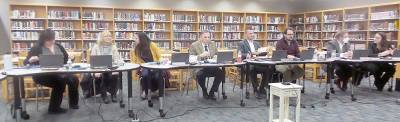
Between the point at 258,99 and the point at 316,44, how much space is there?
5809mm

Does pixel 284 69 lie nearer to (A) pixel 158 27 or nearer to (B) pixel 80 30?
(A) pixel 158 27

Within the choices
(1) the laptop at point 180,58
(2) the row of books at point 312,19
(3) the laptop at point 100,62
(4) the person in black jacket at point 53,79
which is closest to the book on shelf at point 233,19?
(2) the row of books at point 312,19

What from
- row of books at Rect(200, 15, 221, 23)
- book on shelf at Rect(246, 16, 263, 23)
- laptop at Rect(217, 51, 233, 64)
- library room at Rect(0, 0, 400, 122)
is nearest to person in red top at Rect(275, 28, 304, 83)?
library room at Rect(0, 0, 400, 122)

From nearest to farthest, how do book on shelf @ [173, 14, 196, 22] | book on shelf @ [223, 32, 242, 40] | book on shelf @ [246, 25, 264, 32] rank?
1. book on shelf @ [173, 14, 196, 22]
2. book on shelf @ [223, 32, 242, 40]
3. book on shelf @ [246, 25, 264, 32]

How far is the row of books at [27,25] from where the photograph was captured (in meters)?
7.72

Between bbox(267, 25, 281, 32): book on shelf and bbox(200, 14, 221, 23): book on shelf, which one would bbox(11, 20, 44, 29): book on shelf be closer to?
bbox(200, 14, 221, 23): book on shelf

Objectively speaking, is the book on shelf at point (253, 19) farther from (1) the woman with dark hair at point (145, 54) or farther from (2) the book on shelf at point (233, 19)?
(1) the woman with dark hair at point (145, 54)

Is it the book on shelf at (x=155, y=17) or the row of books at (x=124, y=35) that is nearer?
the row of books at (x=124, y=35)

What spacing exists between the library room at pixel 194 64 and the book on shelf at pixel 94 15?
0.09 ft

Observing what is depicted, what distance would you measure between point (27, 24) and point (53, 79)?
14.6 feet

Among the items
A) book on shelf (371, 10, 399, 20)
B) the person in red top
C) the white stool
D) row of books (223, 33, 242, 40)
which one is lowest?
the white stool

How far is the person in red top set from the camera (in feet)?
16.9

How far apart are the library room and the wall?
0.08ft

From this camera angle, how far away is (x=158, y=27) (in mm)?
9125
